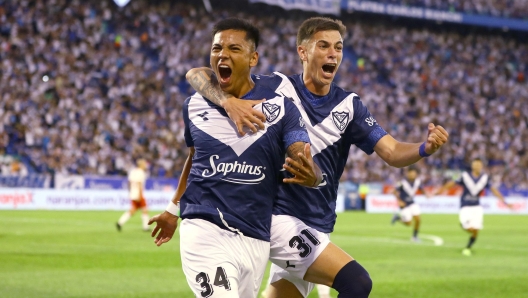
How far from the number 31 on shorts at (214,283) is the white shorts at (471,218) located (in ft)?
43.2

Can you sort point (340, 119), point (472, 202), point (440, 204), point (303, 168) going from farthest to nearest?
1. point (440, 204)
2. point (472, 202)
3. point (340, 119)
4. point (303, 168)

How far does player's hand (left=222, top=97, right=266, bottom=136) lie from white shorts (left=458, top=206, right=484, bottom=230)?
1305 cm

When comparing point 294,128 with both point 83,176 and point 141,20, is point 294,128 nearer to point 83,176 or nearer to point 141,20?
point 83,176

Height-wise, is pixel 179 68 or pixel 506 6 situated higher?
pixel 506 6

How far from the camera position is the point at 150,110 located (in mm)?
33125

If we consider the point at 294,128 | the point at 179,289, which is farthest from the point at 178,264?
the point at 294,128

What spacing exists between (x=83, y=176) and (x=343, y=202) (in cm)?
1255

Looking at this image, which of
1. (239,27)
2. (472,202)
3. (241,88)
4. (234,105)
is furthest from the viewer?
(472,202)

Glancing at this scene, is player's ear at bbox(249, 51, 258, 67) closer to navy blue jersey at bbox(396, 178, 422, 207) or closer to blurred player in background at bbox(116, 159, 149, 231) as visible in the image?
blurred player in background at bbox(116, 159, 149, 231)

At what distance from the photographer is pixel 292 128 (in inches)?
176

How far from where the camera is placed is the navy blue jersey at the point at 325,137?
5141 mm

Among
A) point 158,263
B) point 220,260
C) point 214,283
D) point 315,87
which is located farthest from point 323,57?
point 158,263

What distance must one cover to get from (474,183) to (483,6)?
113ft

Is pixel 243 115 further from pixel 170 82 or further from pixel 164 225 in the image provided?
pixel 170 82
